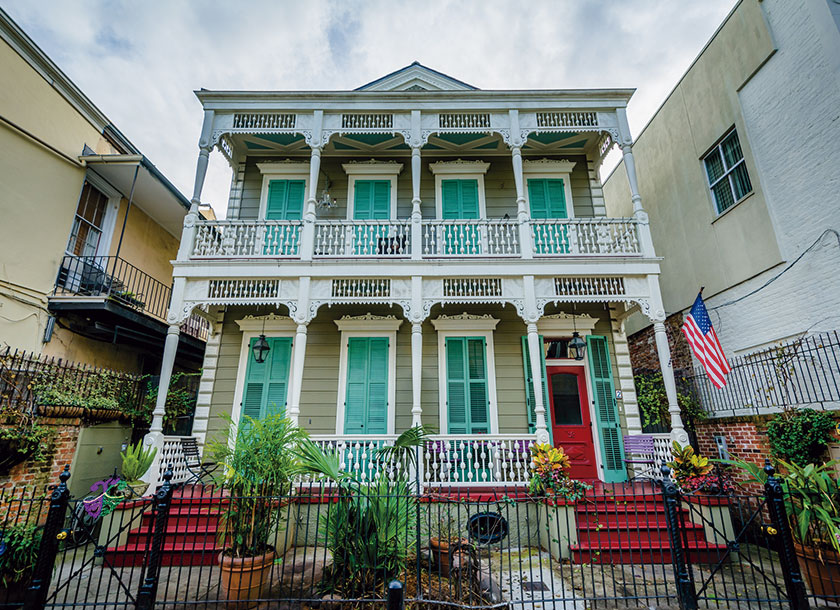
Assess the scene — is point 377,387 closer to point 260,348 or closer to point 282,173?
point 260,348

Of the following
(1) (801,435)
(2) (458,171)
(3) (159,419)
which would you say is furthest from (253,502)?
(2) (458,171)

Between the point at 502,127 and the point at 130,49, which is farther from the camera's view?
the point at 130,49

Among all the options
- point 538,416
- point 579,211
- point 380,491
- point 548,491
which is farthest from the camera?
point 579,211

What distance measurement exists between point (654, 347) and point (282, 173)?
10.9 m

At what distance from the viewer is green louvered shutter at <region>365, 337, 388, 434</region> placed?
8484 millimetres

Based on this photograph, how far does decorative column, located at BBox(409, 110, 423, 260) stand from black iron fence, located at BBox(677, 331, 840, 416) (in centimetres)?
614

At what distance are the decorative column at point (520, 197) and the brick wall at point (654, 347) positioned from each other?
5285 millimetres

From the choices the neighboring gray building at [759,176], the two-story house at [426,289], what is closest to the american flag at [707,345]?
the two-story house at [426,289]

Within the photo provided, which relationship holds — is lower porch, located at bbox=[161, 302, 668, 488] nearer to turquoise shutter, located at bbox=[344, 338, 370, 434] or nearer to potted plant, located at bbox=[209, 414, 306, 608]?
turquoise shutter, located at bbox=[344, 338, 370, 434]

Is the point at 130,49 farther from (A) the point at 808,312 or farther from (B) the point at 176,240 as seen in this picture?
(A) the point at 808,312

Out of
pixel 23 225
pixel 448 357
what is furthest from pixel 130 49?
pixel 448 357

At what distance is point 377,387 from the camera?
8711 millimetres

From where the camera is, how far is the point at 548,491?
606 centimetres

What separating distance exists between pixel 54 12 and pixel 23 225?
479 centimetres
